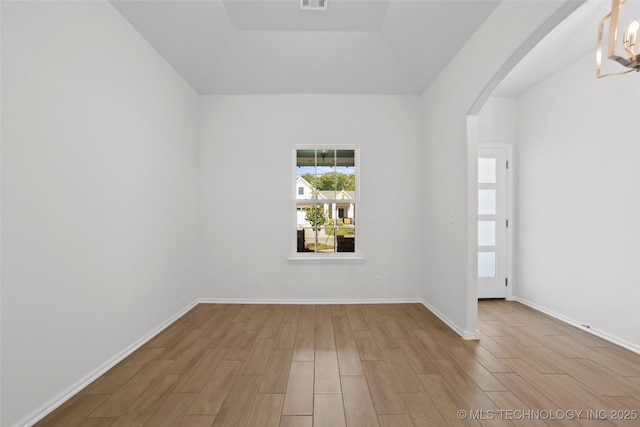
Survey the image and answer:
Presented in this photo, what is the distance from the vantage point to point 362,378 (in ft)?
7.28

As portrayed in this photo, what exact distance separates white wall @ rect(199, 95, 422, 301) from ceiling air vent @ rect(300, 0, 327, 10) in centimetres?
118

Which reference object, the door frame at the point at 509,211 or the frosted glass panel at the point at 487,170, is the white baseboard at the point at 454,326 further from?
the frosted glass panel at the point at 487,170

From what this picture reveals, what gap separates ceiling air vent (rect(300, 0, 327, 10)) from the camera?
2.99 m

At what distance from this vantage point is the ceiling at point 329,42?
2.74 m

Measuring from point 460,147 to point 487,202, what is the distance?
1.66 metres

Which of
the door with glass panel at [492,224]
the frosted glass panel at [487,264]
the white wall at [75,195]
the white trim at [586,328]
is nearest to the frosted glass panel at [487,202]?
the door with glass panel at [492,224]

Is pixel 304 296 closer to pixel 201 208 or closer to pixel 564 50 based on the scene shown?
pixel 201 208

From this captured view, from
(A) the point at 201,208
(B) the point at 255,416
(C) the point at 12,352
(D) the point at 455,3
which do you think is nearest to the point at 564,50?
(D) the point at 455,3

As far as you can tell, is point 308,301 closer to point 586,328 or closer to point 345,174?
point 345,174

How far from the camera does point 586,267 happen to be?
10.6 ft

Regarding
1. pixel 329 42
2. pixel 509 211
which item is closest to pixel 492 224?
pixel 509 211

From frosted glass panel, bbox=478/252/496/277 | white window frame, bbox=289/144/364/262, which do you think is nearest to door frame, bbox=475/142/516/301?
frosted glass panel, bbox=478/252/496/277

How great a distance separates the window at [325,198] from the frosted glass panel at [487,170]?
6.26 feet

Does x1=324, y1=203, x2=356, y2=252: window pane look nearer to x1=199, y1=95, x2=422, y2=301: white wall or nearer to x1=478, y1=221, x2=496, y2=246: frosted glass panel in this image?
x1=199, y1=95, x2=422, y2=301: white wall
